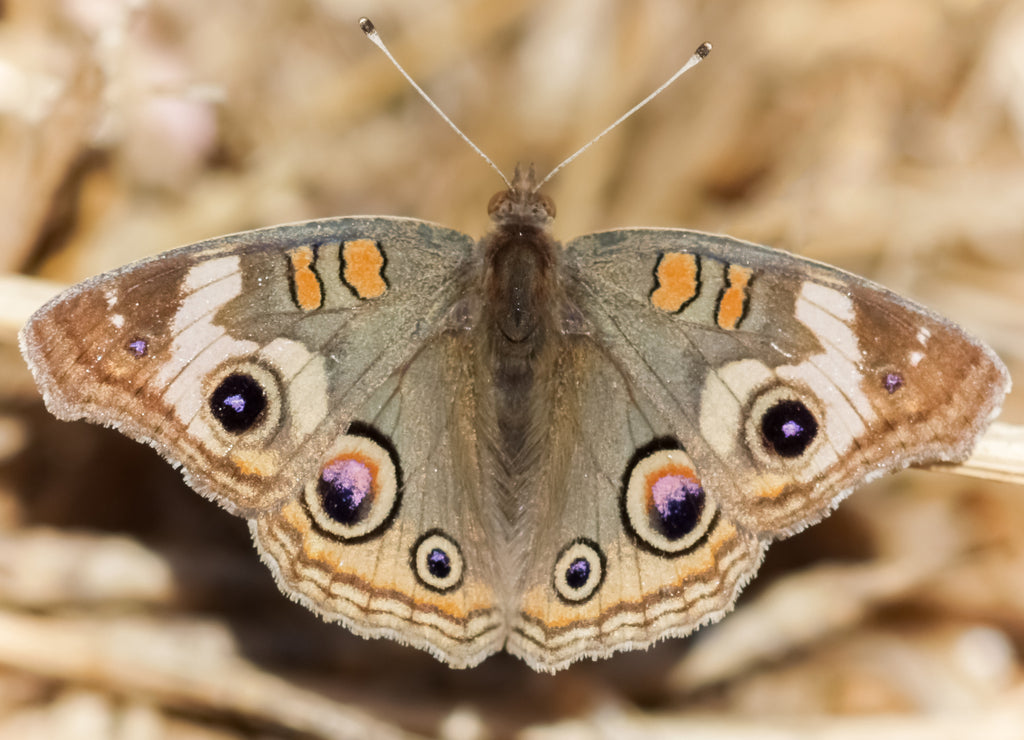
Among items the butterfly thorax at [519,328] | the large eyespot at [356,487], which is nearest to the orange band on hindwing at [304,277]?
the large eyespot at [356,487]

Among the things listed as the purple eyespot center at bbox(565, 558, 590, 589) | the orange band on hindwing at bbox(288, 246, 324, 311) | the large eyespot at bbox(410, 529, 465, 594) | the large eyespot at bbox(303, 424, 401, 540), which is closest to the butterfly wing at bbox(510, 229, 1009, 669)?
the purple eyespot center at bbox(565, 558, 590, 589)

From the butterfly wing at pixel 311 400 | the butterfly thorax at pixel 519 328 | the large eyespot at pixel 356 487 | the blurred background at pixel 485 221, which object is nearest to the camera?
the butterfly wing at pixel 311 400

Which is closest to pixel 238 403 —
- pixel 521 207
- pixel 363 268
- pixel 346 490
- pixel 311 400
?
pixel 311 400

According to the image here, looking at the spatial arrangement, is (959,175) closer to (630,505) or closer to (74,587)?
(630,505)

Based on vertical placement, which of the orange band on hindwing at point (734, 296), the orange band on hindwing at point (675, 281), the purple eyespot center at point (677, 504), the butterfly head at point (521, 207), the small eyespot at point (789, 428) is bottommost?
the purple eyespot center at point (677, 504)

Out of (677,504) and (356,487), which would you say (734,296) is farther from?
(356,487)

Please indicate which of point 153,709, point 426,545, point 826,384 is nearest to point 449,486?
point 426,545

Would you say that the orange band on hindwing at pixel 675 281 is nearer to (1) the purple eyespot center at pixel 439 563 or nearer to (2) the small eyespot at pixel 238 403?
(1) the purple eyespot center at pixel 439 563

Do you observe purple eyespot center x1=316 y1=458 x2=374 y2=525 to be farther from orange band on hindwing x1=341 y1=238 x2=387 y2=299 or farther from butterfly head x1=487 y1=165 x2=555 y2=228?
butterfly head x1=487 y1=165 x2=555 y2=228
